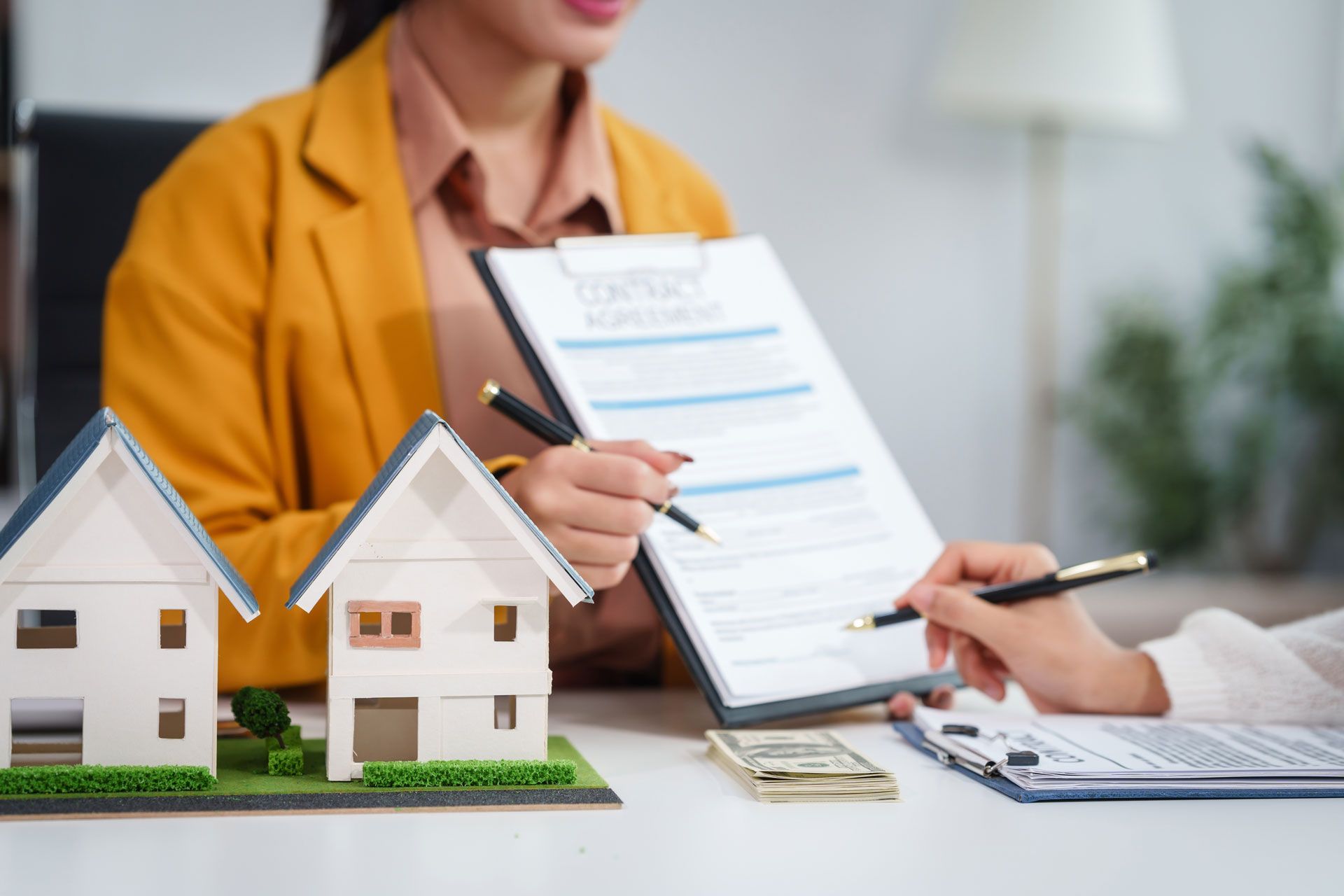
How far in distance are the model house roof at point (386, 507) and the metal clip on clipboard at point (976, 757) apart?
0.25 metres

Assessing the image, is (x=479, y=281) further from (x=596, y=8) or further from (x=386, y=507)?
(x=386, y=507)

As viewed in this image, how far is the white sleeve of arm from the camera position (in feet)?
2.62

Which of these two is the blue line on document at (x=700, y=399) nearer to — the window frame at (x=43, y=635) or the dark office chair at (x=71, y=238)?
the window frame at (x=43, y=635)

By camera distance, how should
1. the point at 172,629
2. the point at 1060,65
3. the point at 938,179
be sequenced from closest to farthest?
the point at 172,629, the point at 1060,65, the point at 938,179

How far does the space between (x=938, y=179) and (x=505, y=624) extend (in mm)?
2805

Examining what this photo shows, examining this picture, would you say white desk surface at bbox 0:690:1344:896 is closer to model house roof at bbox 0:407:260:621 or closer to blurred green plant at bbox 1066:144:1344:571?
model house roof at bbox 0:407:260:621

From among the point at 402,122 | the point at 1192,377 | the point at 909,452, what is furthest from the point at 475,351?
the point at 1192,377

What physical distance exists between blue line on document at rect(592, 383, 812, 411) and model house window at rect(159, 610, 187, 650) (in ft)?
1.00

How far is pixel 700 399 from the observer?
34.7 inches

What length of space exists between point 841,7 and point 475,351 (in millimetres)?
2344

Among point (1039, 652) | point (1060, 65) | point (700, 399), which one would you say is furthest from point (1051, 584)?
point (1060, 65)

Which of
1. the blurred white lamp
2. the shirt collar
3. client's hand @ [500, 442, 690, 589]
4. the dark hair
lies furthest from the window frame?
the blurred white lamp

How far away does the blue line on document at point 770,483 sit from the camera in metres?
0.85

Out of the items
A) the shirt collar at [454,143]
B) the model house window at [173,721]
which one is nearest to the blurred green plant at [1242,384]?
the shirt collar at [454,143]
